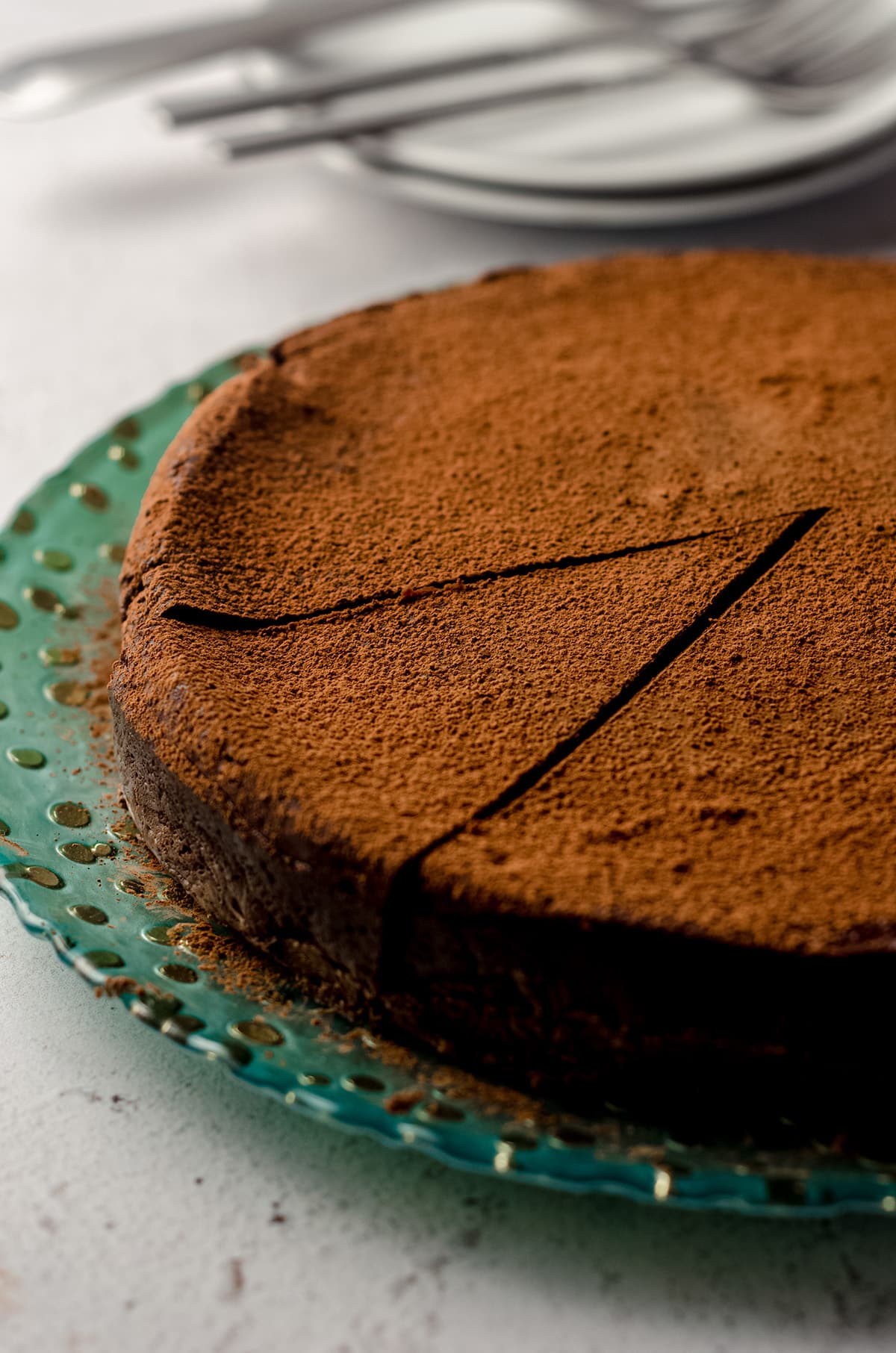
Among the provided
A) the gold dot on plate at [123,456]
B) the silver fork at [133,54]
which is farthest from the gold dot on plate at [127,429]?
the silver fork at [133,54]

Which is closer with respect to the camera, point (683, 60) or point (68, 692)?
point (68, 692)

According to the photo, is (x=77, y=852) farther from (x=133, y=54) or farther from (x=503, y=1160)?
(x=133, y=54)

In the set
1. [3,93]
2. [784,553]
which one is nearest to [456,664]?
[784,553]

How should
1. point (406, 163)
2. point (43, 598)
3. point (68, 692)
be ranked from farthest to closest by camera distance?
point (406, 163)
point (43, 598)
point (68, 692)

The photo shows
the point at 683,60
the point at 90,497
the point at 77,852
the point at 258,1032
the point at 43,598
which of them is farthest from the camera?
the point at 683,60

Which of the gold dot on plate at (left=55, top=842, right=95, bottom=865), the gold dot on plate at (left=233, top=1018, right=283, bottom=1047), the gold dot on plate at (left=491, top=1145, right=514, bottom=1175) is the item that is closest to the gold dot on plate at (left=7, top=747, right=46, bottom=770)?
the gold dot on plate at (left=55, top=842, right=95, bottom=865)

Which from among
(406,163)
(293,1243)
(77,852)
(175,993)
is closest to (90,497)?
(77,852)

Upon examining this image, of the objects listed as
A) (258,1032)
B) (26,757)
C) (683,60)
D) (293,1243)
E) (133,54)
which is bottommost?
(293,1243)

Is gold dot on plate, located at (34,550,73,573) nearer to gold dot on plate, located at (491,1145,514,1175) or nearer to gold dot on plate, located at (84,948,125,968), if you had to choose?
gold dot on plate, located at (84,948,125,968)

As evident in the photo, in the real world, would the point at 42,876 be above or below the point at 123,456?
below
